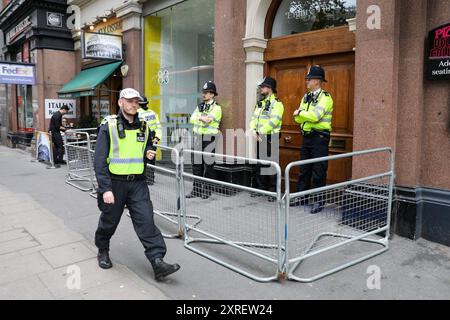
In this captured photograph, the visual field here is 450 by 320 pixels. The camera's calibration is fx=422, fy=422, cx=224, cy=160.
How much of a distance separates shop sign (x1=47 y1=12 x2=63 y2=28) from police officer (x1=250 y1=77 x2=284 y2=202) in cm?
1029

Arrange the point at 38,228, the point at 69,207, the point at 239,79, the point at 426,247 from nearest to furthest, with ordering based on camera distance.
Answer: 1. the point at 426,247
2. the point at 38,228
3. the point at 69,207
4. the point at 239,79

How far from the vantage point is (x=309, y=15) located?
6.85 metres

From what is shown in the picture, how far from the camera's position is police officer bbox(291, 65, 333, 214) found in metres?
5.77

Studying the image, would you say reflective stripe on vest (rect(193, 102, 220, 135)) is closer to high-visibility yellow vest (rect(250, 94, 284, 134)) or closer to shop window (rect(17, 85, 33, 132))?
high-visibility yellow vest (rect(250, 94, 284, 134))

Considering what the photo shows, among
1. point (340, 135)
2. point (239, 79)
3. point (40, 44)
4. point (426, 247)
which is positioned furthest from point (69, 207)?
point (40, 44)

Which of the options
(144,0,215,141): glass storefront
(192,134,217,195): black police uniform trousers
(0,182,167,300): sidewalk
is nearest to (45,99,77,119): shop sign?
(144,0,215,141): glass storefront

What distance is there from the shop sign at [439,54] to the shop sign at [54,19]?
1280 cm

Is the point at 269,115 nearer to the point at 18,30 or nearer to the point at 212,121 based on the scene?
the point at 212,121

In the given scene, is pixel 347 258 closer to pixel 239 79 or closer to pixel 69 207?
pixel 239 79

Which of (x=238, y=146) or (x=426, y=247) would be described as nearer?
(x=426, y=247)

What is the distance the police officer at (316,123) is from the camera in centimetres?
577

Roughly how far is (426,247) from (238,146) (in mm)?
3647
